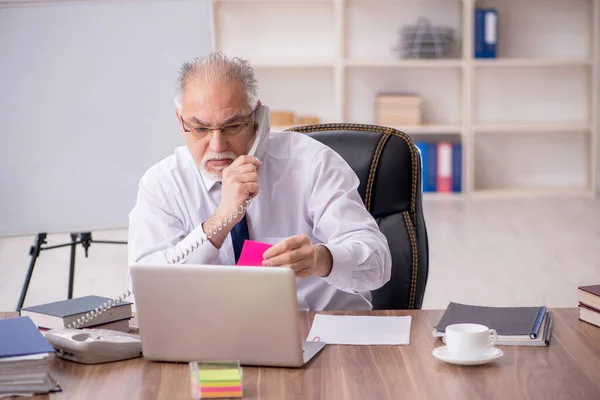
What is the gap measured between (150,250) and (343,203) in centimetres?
44

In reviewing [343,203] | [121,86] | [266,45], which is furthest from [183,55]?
[266,45]

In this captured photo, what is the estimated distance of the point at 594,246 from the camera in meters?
4.90

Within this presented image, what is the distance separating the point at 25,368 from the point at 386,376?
561 millimetres

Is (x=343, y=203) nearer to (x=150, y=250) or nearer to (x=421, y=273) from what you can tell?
(x=421, y=273)

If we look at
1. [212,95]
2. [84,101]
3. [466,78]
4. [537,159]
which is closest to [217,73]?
[212,95]

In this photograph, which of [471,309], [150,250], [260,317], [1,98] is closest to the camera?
[260,317]

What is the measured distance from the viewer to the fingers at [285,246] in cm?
155

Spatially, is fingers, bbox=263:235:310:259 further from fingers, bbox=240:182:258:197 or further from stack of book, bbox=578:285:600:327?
stack of book, bbox=578:285:600:327

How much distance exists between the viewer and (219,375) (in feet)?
4.33

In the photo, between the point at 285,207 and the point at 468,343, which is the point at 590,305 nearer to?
the point at 468,343

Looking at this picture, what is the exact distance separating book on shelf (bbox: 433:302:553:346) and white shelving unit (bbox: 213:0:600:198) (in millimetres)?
4735

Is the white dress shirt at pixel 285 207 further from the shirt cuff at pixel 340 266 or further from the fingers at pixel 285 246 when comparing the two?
the fingers at pixel 285 246

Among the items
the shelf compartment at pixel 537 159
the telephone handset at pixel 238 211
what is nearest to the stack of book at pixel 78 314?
Answer: the telephone handset at pixel 238 211

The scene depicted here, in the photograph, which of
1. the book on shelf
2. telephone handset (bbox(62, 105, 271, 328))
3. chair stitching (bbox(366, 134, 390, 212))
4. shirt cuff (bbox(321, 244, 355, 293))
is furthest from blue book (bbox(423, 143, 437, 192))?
the book on shelf
